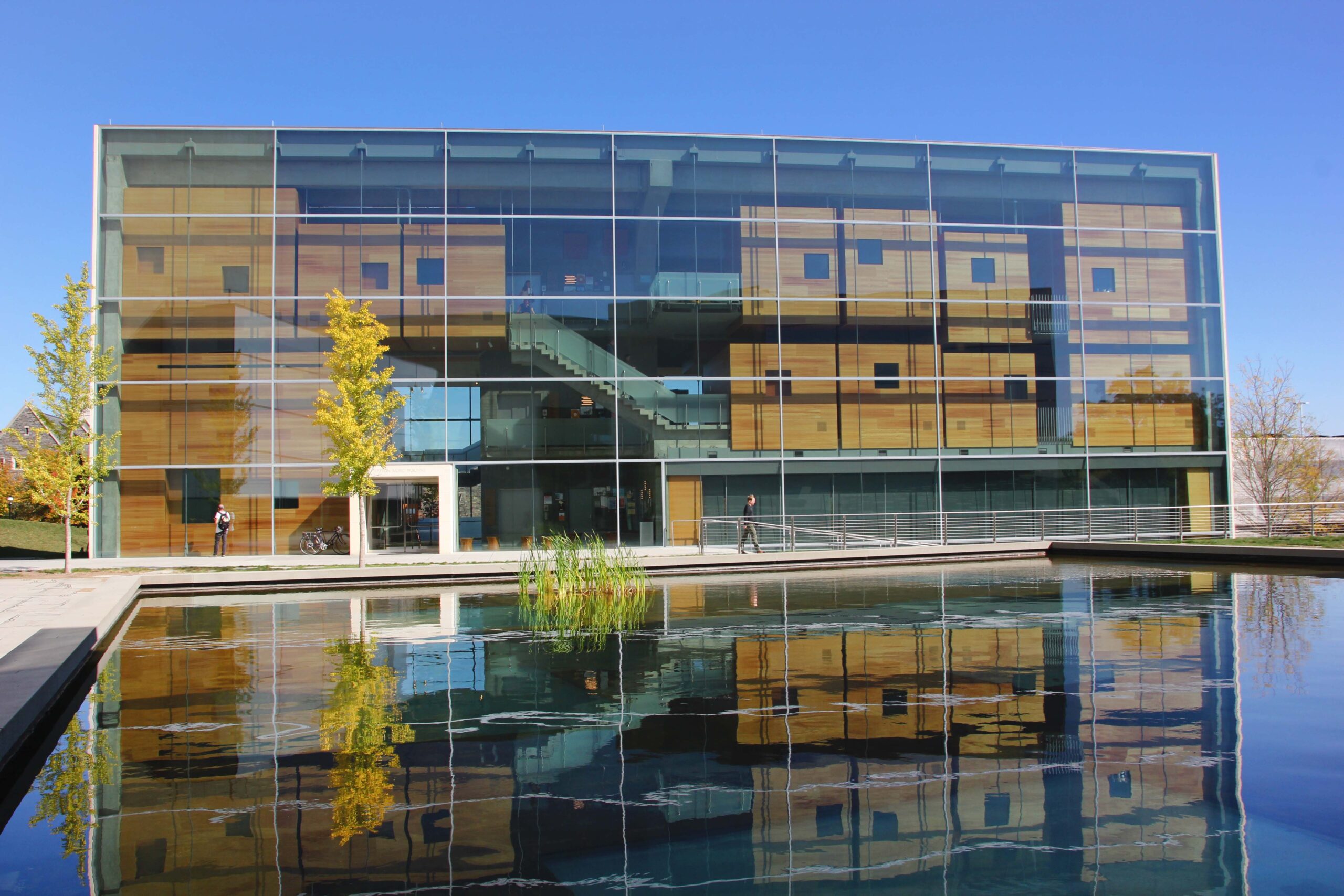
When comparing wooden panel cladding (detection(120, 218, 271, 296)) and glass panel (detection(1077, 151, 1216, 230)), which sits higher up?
glass panel (detection(1077, 151, 1216, 230))

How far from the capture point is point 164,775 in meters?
6.14

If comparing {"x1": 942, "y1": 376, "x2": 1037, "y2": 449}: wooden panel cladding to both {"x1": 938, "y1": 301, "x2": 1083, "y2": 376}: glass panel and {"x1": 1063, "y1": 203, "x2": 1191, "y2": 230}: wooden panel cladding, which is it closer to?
{"x1": 938, "y1": 301, "x2": 1083, "y2": 376}: glass panel

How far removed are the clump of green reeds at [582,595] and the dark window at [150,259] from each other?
1811cm

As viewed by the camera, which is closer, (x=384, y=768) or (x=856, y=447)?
(x=384, y=768)

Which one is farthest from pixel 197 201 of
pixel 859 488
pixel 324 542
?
pixel 859 488

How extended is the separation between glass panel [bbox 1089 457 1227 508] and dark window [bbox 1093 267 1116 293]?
18.4ft

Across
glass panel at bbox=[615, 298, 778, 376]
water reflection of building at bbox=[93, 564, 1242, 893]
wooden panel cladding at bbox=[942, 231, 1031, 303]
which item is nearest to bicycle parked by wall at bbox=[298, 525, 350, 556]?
glass panel at bbox=[615, 298, 778, 376]

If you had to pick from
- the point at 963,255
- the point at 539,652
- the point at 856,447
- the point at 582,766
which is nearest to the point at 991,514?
the point at 856,447

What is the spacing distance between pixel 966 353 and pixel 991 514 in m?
5.22

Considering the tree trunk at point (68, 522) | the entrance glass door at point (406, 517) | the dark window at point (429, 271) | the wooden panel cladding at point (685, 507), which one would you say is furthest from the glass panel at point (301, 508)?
the wooden panel cladding at point (685, 507)

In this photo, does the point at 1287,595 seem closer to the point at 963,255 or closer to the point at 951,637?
the point at 951,637

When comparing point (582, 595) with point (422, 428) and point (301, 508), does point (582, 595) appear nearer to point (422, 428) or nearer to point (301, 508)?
point (422, 428)

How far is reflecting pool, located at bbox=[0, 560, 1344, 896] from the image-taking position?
4645 millimetres

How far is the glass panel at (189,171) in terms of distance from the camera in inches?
1131
